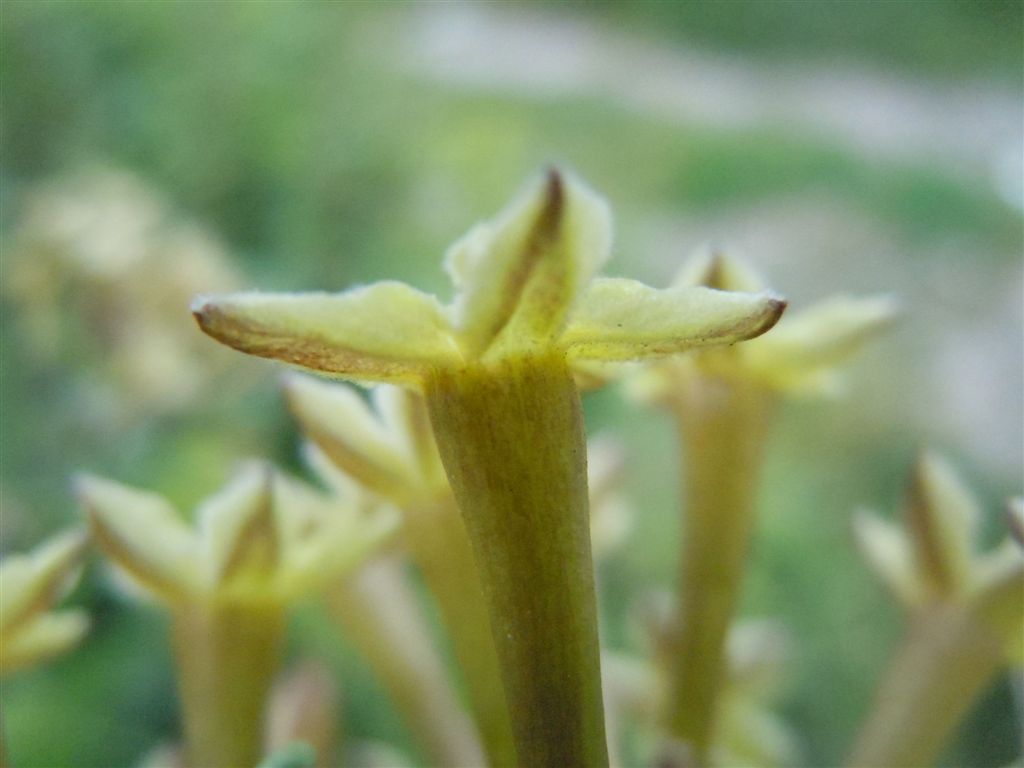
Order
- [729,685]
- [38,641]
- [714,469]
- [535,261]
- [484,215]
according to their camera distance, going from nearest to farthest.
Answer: [535,261]
[38,641]
[714,469]
[729,685]
[484,215]

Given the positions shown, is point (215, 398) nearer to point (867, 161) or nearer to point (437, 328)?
point (437, 328)

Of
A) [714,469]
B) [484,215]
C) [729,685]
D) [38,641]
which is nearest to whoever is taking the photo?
[38,641]

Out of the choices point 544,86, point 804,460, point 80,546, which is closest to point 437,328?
point 80,546

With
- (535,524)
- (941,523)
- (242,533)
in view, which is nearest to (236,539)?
(242,533)

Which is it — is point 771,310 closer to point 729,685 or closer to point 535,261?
point 535,261

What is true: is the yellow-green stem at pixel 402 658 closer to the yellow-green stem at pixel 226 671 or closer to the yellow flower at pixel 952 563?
the yellow-green stem at pixel 226 671

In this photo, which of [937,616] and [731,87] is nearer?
[937,616]

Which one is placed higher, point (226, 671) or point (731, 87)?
point (731, 87)

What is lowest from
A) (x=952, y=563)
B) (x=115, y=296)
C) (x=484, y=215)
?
(x=952, y=563)
